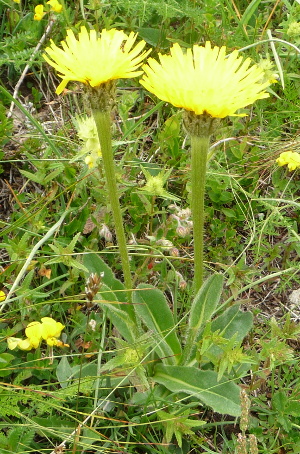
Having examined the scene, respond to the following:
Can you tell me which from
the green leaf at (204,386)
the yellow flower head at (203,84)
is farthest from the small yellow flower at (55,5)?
the green leaf at (204,386)

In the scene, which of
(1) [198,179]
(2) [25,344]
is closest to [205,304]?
(1) [198,179]

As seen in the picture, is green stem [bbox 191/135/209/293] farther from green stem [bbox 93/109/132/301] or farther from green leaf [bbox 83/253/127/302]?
green leaf [bbox 83/253/127/302]

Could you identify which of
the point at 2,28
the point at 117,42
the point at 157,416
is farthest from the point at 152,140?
the point at 157,416

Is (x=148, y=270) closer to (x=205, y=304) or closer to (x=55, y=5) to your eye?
(x=205, y=304)

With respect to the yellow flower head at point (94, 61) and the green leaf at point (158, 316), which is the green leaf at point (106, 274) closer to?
the green leaf at point (158, 316)

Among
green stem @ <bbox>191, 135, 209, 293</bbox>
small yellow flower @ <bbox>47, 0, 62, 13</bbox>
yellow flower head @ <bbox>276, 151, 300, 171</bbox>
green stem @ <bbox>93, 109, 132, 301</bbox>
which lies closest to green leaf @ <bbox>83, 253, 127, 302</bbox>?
green stem @ <bbox>93, 109, 132, 301</bbox>

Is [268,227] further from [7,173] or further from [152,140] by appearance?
[7,173]
